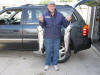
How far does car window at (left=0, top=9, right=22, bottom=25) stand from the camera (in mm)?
5398

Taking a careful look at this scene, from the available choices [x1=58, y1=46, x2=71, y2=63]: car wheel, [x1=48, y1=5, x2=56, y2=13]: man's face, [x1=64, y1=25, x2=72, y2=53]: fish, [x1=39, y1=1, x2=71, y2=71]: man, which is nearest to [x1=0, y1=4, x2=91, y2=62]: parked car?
[x1=58, y1=46, x2=71, y2=63]: car wheel

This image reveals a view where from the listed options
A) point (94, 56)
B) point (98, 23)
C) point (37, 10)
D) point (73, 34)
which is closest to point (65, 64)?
point (73, 34)

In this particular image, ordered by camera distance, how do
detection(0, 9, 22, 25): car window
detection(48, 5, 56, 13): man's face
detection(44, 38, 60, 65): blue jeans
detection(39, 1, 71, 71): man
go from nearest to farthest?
1. detection(48, 5, 56, 13): man's face
2. detection(39, 1, 71, 71): man
3. detection(44, 38, 60, 65): blue jeans
4. detection(0, 9, 22, 25): car window

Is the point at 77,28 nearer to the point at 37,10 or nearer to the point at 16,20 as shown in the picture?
the point at 37,10

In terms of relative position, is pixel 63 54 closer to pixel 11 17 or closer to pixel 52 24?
pixel 52 24

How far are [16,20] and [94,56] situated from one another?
2971 millimetres

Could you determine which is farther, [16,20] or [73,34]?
[16,20]

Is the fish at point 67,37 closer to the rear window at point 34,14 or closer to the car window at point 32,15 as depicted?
the rear window at point 34,14

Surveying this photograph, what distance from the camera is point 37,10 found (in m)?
5.25

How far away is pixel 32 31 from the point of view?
203 inches

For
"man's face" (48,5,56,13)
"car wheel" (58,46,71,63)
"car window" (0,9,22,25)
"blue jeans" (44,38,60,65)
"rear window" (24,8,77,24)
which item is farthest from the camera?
"car window" (0,9,22,25)

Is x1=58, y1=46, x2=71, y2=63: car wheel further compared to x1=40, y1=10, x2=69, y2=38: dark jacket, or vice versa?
x1=58, y1=46, x2=71, y2=63: car wheel

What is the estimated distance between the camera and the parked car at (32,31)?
5086mm

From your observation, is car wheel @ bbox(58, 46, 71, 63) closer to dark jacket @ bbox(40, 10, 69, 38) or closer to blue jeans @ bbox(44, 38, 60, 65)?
blue jeans @ bbox(44, 38, 60, 65)
